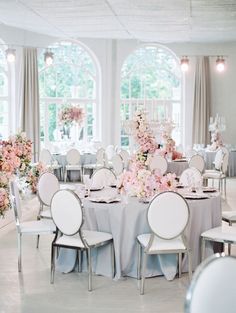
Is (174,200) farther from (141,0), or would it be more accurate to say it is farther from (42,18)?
(42,18)

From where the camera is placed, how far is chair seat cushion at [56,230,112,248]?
203 inches

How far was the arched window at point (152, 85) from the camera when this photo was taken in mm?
16109

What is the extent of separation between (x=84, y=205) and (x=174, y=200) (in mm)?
1046

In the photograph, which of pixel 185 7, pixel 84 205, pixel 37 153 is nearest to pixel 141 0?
pixel 185 7

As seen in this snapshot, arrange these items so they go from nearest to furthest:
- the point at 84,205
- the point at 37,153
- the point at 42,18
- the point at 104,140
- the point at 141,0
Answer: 1. the point at 84,205
2. the point at 141,0
3. the point at 42,18
4. the point at 37,153
5. the point at 104,140

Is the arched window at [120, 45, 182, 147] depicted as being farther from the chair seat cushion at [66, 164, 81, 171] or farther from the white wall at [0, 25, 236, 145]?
the chair seat cushion at [66, 164, 81, 171]

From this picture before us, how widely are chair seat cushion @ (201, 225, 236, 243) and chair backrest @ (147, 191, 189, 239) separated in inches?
17.4

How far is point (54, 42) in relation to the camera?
15.4 meters

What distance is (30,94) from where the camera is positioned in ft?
47.8

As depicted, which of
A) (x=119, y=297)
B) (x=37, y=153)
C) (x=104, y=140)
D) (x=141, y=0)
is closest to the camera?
(x=119, y=297)

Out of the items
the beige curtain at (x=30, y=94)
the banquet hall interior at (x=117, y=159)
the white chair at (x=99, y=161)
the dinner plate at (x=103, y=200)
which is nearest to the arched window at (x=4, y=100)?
the banquet hall interior at (x=117, y=159)

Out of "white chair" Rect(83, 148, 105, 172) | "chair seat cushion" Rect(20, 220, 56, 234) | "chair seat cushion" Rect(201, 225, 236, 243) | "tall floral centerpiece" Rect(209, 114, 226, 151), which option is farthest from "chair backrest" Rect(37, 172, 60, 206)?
"tall floral centerpiece" Rect(209, 114, 226, 151)

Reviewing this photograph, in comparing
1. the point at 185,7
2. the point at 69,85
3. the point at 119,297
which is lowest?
the point at 119,297

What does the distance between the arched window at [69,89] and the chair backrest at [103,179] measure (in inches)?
317
